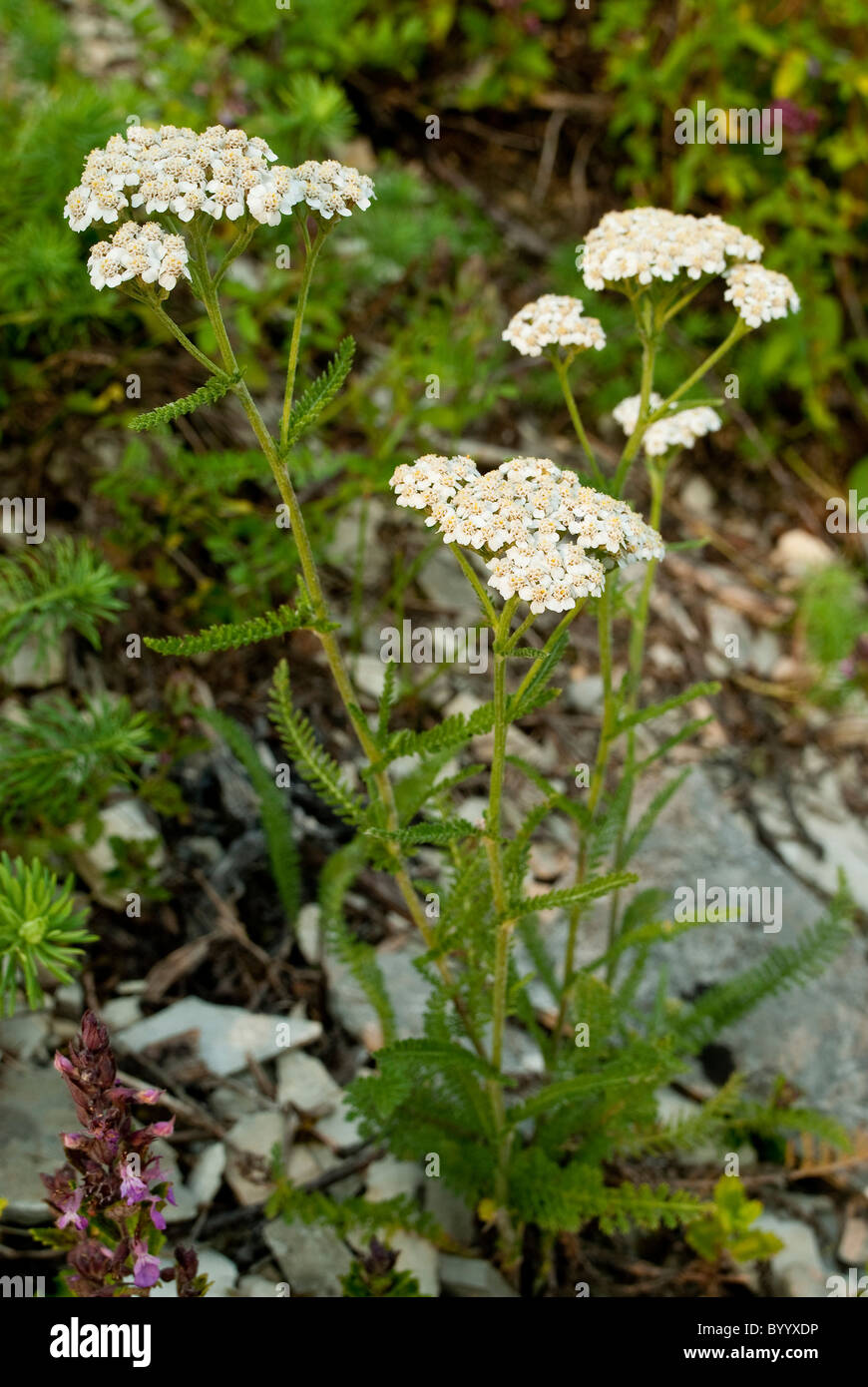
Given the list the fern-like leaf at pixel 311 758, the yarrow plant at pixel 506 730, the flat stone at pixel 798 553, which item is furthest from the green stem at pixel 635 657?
the flat stone at pixel 798 553

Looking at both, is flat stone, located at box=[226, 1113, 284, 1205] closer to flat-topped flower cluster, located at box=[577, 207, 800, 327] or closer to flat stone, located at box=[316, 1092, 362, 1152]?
flat stone, located at box=[316, 1092, 362, 1152]

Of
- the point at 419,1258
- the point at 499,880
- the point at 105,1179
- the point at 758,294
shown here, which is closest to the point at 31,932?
the point at 105,1179

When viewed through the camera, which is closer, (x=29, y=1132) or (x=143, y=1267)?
(x=143, y=1267)

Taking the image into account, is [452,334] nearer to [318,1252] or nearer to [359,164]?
[359,164]

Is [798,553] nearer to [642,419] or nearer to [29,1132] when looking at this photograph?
[642,419]

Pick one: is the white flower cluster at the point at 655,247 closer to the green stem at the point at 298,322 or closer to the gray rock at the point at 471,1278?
the green stem at the point at 298,322
